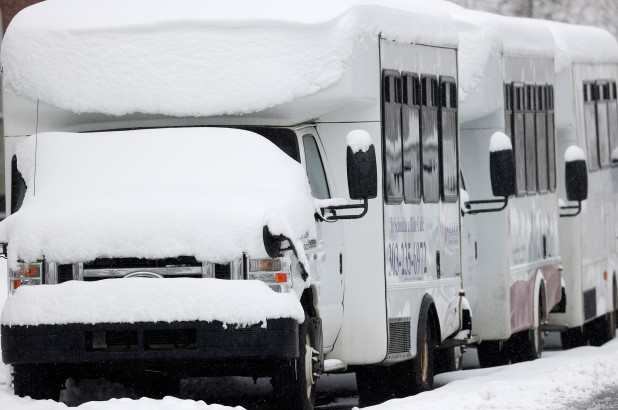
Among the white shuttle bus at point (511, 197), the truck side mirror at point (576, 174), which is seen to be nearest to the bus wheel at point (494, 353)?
the white shuttle bus at point (511, 197)

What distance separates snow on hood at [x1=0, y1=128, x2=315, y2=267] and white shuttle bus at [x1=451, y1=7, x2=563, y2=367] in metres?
4.67

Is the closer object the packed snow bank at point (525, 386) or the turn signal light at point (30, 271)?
the turn signal light at point (30, 271)

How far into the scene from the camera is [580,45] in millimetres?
20906

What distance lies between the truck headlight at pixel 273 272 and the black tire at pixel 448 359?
217 inches

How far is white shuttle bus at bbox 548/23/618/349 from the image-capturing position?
19984mm

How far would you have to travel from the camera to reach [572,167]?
19.2 m

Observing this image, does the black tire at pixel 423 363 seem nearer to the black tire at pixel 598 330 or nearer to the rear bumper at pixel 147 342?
the rear bumper at pixel 147 342

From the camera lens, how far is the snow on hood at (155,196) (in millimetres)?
11062

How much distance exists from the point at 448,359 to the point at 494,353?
1694 mm

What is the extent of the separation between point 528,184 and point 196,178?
7.18 metres

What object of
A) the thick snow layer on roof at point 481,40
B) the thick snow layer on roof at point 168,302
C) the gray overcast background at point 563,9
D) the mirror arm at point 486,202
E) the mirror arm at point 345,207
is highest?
the gray overcast background at point 563,9

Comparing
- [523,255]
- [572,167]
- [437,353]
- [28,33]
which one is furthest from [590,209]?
[28,33]

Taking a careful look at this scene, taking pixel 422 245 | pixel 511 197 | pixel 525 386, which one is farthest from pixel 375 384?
pixel 511 197

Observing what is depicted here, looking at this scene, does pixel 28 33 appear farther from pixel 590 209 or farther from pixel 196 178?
pixel 590 209
